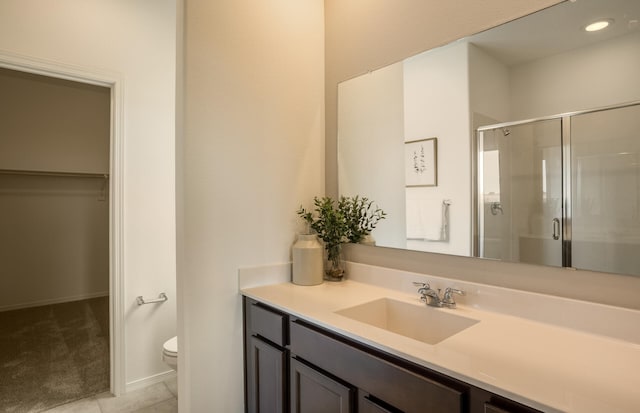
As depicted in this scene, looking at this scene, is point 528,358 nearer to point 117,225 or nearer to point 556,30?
point 556,30

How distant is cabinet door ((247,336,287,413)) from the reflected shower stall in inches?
37.1

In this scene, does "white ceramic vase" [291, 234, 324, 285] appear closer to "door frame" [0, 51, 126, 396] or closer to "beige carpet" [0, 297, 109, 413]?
"door frame" [0, 51, 126, 396]

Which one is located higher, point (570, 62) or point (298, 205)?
point (570, 62)

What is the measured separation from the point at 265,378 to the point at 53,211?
4.39 m

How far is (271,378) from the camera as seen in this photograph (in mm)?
1431

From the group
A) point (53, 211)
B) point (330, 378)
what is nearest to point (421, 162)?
point (330, 378)

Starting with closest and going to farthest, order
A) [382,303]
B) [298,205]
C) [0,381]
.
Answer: [382,303] < [298,205] < [0,381]

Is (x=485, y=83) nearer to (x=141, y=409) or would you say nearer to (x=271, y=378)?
(x=271, y=378)

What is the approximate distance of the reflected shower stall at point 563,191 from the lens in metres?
1.03

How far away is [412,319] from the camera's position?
1.41 metres

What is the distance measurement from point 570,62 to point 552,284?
0.76 metres

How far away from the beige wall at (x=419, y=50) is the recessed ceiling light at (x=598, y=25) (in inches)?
5.7

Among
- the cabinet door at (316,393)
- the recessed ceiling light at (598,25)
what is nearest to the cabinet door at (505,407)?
the cabinet door at (316,393)

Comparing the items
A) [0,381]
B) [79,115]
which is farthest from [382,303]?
[79,115]
